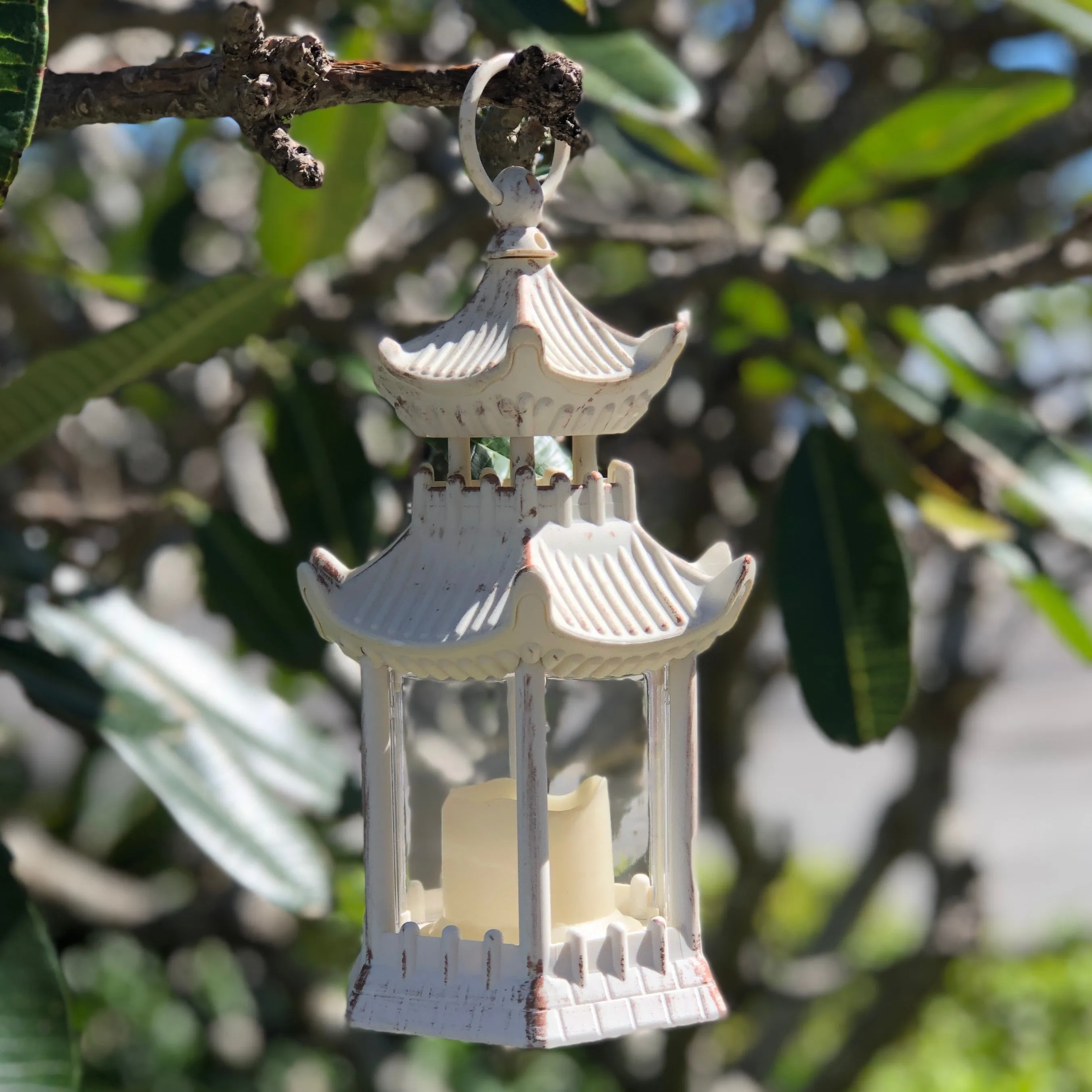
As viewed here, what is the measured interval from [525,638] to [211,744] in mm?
626

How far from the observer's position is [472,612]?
0.85 metres

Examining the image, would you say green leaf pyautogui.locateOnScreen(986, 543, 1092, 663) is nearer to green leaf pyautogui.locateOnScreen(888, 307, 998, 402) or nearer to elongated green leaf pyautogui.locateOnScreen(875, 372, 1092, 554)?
elongated green leaf pyautogui.locateOnScreen(875, 372, 1092, 554)

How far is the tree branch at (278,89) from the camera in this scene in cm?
88

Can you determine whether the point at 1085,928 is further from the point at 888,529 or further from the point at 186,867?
the point at 888,529

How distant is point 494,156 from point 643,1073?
7.09 feet

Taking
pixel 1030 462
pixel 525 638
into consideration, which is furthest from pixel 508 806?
pixel 1030 462

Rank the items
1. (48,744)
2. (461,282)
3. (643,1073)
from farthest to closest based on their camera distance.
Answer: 1. (48,744)
2. (643,1073)
3. (461,282)

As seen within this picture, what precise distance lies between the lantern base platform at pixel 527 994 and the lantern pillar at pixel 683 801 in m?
0.02

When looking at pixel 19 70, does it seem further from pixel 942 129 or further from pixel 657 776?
pixel 942 129

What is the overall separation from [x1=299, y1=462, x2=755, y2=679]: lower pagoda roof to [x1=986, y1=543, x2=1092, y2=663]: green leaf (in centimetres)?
81

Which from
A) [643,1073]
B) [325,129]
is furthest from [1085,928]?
[325,129]

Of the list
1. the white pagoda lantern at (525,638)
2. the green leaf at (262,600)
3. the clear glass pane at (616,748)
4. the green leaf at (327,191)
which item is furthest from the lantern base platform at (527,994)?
the green leaf at (327,191)

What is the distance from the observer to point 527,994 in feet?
2.79

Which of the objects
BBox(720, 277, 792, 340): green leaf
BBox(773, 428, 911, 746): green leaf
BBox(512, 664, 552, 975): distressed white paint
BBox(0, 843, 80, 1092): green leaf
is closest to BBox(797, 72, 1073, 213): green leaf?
BBox(720, 277, 792, 340): green leaf
